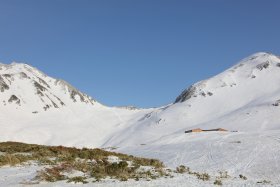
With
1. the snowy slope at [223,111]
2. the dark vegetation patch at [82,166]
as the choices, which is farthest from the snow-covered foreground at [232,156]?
the snowy slope at [223,111]

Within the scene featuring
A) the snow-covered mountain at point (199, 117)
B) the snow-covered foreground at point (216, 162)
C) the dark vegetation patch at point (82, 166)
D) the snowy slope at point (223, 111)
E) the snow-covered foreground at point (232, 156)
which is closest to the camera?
the snow-covered foreground at point (216, 162)

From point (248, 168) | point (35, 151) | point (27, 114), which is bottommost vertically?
point (248, 168)

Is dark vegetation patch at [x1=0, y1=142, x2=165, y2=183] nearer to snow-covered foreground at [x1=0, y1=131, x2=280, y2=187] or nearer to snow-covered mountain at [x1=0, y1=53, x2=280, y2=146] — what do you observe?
snow-covered foreground at [x1=0, y1=131, x2=280, y2=187]

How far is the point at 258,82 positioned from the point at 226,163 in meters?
158

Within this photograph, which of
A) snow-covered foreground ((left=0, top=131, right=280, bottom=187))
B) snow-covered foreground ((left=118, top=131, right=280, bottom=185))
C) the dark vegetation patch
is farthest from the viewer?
snow-covered foreground ((left=118, top=131, right=280, bottom=185))

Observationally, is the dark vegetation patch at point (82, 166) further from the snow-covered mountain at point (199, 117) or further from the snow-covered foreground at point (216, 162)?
the snow-covered mountain at point (199, 117)

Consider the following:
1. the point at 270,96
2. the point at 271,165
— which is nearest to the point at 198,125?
the point at 270,96

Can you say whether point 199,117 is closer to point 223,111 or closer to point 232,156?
A: point 223,111

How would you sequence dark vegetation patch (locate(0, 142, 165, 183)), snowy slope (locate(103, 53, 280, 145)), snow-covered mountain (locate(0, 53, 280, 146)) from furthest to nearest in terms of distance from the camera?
snow-covered mountain (locate(0, 53, 280, 146))
snowy slope (locate(103, 53, 280, 145))
dark vegetation patch (locate(0, 142, 165, 183))

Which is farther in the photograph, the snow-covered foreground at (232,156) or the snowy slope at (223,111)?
the snowy slope at (223,111)

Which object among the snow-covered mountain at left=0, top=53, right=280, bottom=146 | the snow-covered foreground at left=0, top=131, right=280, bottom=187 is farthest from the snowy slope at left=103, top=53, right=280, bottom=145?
the snow-covered foreground at left=0, top=131, right=280, bottom=187

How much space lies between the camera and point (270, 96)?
16162 centimetres

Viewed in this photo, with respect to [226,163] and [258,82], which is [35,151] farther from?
[258,82]

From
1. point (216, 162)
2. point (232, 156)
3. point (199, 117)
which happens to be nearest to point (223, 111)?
point (199, 117)
